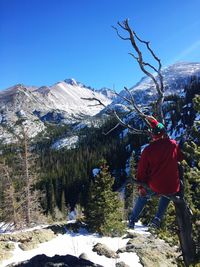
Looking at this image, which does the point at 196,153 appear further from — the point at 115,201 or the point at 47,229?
the point at 115,201

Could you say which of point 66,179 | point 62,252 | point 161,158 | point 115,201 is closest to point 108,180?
point 115,201

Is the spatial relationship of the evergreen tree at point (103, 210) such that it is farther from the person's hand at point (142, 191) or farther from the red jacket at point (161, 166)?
the red jacket at point (161, 166)

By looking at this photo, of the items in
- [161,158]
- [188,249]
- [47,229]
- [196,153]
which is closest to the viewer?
[161,158]

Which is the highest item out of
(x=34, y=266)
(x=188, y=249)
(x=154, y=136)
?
(x=154, y=136)

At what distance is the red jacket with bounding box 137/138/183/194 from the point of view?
811cm

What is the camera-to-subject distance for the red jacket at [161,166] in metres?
8.11

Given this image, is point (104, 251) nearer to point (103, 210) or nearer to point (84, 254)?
point (84, 254)

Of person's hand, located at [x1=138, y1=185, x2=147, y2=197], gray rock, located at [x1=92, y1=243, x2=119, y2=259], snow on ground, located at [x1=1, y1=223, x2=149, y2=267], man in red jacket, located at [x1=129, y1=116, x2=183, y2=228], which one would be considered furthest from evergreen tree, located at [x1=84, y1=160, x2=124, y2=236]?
man in red jacket, located at [x1=129, y1=116, x2=183, y2=228]

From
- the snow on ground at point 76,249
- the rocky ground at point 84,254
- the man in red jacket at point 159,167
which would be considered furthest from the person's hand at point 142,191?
the snow on ground at point 76,249

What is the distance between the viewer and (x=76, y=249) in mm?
16266

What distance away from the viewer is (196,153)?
10148 millimetres

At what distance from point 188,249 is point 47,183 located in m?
102

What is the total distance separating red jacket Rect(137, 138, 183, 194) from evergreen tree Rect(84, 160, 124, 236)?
1345 centimetres

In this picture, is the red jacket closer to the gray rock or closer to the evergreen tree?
the gray rock
